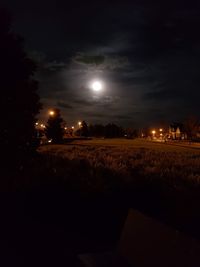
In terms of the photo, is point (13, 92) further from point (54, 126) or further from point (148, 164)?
point (54, 126)

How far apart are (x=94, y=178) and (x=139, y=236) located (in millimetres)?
7329

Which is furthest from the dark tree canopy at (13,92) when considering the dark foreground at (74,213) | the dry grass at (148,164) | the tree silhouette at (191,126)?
the tree silhouette at (191,126)

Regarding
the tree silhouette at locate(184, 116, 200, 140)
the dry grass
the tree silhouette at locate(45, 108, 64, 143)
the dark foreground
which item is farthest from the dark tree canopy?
the tree silhouette at locate(184, 116, 200, 140)

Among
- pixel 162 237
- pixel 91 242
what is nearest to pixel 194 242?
pixel 162 237

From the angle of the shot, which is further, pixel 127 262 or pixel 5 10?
pixel 5 10

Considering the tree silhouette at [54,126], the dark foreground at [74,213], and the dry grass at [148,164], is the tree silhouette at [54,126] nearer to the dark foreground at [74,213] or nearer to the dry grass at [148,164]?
the dry grass at [148,164]

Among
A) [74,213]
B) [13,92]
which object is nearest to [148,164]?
[13,92]

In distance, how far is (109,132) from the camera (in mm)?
129500

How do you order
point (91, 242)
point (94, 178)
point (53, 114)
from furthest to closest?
1. point (53, 114)
2. point (94, 178)
3. point (91, 242)

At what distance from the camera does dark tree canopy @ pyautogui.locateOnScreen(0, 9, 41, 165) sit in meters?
16.0

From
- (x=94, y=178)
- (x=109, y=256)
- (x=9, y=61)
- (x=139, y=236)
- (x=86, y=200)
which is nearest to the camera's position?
(x=139, y=236)

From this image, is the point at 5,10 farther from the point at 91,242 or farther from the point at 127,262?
the point at 127,262

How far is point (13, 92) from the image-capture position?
1627cm

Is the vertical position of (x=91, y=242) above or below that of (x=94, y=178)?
below
